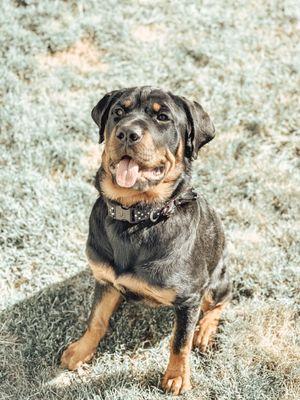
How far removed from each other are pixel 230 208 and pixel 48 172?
5.69 feet

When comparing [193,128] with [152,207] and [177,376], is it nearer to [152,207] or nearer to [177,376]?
[152,207]

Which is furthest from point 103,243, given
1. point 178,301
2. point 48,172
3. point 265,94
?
point 265,94

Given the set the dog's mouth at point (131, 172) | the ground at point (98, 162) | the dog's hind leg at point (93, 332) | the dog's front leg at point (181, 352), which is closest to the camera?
the dog's mouth at point (131, 172)

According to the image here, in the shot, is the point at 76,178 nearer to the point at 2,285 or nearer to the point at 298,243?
the point at 2,285

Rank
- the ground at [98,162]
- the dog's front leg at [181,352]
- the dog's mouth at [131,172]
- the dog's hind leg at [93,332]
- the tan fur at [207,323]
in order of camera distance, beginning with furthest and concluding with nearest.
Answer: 1. the tan fur at [207,323]
2. the ground at [98,162]
3. the dog's hind leg at [93,332]
4. the dog's front leg at [181,352]
5. the dog's mouth at [131,172]

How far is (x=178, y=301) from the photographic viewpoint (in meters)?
3.03

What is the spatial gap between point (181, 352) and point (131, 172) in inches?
48.0

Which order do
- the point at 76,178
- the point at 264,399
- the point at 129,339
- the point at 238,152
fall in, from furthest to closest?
1. the point at 238,152
2. the point at 76,178
3. the point at 129,339
4. the point at 264,399

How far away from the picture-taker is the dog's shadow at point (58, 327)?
354 cm

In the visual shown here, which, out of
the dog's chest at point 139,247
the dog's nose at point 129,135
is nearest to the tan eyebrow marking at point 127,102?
the dog's nose at point 129,135

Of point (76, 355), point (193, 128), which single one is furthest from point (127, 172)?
point (76, 355)

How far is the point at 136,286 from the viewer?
301 cm

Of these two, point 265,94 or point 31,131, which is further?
point 265,94

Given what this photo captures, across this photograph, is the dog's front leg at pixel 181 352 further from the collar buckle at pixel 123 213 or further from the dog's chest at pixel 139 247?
the collar buckle at pixel 123 213
